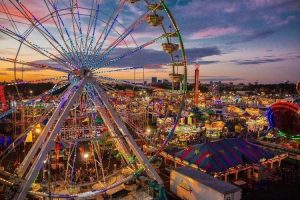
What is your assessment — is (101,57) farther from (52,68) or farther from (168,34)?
(168,34)

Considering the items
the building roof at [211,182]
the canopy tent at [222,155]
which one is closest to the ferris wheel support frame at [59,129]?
the building roof at [211,182]

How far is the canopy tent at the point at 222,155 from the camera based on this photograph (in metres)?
14.4

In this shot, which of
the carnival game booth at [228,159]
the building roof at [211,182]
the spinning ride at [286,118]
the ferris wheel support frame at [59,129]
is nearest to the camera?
the ferris wheel support frame at [59,129]

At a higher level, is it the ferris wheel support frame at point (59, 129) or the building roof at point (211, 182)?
the ferris wheel support frame at point (59, 129)

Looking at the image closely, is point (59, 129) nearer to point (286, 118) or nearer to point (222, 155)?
point (222, 155)

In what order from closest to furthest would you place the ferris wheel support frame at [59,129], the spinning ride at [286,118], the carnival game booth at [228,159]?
the ferris wheel support frame at [59,129], the carnival game booth at [228,159], the spinning ride at [286,118]

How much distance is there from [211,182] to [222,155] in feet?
12.5

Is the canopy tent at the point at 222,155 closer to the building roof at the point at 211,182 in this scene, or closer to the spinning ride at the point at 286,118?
the building roof at the point at 211,182

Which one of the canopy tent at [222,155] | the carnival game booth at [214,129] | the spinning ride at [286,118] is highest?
the spinning ride at [286,118]

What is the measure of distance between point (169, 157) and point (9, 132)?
14409 mm

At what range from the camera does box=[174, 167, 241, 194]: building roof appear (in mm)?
10898

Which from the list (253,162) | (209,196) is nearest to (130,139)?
(209,196)

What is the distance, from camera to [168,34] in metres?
10.6

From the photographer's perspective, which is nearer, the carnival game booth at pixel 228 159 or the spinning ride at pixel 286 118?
the carnival game booth at pixel 228 159
